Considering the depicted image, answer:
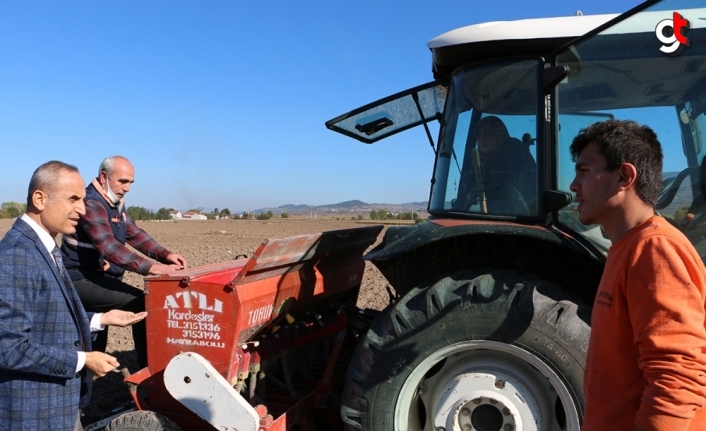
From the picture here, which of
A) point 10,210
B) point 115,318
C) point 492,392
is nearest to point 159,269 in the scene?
point 115,318

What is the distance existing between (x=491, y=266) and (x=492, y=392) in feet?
2.10

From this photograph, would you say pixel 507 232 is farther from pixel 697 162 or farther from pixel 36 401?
pixel 36 401

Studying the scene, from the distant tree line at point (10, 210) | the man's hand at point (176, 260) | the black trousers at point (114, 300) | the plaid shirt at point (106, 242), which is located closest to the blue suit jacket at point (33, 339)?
the plaid shirt at point (106, 242)

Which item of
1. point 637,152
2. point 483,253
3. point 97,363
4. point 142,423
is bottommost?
point 142,423

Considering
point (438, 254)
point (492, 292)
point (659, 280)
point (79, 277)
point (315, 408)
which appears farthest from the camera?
point (79, 277)

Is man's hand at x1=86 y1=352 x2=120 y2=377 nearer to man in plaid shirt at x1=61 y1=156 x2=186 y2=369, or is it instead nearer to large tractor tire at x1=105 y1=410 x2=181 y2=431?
large tractor tire at x1=105 y1=410 x2=181 y2=431

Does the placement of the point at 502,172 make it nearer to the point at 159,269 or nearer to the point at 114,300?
the point at 159,269

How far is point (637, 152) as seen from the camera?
170cm

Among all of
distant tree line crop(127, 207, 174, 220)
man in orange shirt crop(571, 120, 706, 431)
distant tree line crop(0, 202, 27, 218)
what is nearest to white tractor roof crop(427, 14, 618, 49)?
man in orange shirt crop(571, 120, 706, 431)

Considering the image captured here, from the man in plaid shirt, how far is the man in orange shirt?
2792 mm

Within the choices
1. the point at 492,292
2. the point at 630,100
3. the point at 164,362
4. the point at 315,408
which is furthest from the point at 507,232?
the point at 164,362

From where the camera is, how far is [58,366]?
2.50 m

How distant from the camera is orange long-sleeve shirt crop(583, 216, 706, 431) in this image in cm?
150

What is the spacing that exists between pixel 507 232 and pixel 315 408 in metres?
1.59
